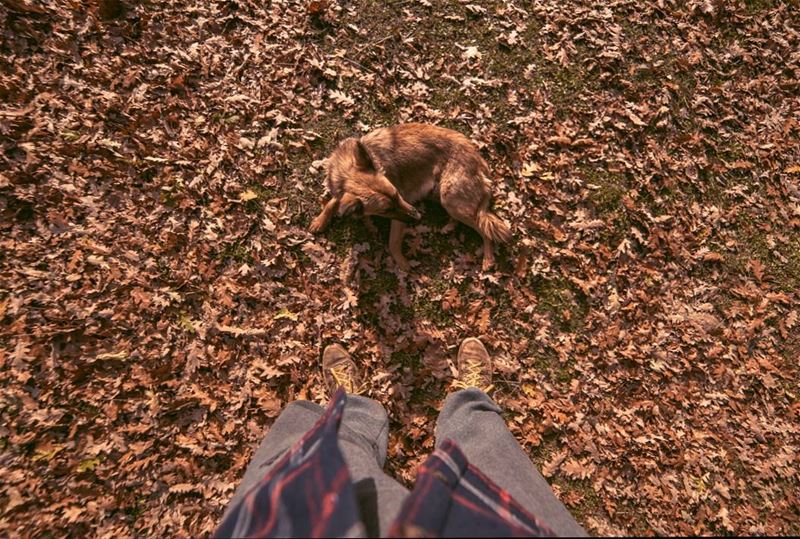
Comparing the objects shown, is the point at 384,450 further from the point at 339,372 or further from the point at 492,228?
the point at 492,228

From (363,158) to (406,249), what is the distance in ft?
4.69

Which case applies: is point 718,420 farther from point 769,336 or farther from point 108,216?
point 108,216

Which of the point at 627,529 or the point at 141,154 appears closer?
the point at 627,529

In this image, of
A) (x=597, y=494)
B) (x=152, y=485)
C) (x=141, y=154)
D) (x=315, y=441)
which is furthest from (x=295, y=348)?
(x=597, y=494)

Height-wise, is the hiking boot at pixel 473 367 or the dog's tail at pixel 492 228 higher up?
Result: the dog's tail at pixel 492 228

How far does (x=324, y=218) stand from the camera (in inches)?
181

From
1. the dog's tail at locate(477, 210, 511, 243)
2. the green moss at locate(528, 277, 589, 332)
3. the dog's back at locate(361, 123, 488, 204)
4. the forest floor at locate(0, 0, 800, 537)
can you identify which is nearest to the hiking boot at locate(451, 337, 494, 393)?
the forest floor at locate(0, 0, 800, 537)

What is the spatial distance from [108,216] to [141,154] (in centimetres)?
82

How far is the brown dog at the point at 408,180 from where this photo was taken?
3.71 meters

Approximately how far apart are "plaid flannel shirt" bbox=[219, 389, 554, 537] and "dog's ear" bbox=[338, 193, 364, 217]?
2.06 m

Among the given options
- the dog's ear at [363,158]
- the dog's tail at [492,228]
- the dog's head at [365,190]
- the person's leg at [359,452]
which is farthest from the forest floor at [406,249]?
the dog's ear at [363,158]

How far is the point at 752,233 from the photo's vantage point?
16.5 ft

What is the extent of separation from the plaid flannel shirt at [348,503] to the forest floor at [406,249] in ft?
7.45

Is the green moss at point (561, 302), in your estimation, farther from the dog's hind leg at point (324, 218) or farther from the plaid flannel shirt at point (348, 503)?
the plaid flannel shirt at point (348, 503)
